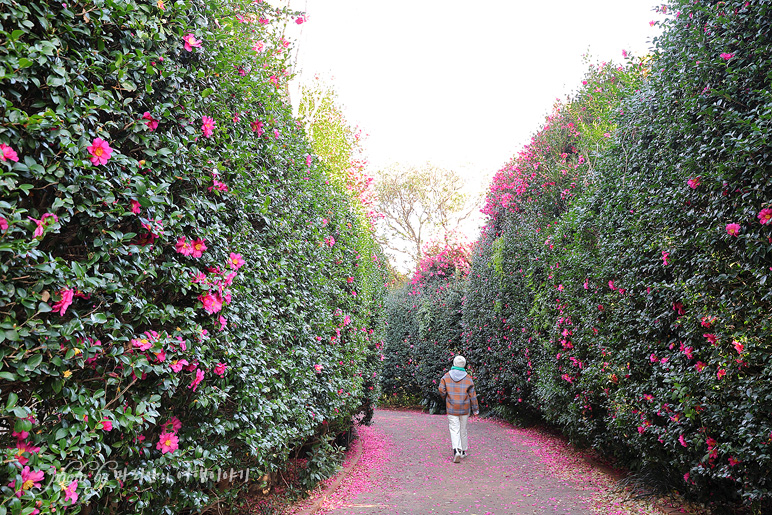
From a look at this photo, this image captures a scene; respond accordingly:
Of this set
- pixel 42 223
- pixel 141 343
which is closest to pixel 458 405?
pixel 141 343

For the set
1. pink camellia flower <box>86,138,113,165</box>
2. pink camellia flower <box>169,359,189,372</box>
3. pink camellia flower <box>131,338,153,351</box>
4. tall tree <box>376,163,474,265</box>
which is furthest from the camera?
tall tree <box>376,163,474,265</box>

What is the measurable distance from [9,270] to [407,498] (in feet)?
19.6

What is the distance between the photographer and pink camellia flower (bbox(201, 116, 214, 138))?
3494mm

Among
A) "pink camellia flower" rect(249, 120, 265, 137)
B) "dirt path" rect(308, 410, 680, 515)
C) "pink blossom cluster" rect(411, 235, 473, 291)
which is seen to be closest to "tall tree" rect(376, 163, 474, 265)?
"pink blossom cluster" rect(411, 235, 473, 291)

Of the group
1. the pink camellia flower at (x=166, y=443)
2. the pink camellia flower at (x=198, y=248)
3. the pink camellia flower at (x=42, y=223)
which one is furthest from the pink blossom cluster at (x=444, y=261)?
the pink camellia flower at (x=42, y=223)

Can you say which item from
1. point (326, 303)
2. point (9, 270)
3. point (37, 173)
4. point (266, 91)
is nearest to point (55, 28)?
point (37, 173)

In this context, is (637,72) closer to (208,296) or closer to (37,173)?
(208,296)

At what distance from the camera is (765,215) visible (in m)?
3.76

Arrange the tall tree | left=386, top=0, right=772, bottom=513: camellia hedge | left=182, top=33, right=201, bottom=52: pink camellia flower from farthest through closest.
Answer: the tall tree → left=386, top=0, right=772, bottom=513: camellia hedge → left=182, top=33, right=201, bottom=52: pink camellia flower

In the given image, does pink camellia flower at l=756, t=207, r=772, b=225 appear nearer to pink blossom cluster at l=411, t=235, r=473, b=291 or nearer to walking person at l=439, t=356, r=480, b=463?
walking person at l=439, t=356, r=480, b=463

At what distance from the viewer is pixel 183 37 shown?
319 cm

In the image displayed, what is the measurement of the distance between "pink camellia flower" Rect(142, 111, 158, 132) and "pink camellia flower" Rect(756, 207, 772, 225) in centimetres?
400

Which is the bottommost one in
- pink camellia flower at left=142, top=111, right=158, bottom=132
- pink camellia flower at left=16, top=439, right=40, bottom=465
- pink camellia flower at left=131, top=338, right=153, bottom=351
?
pink camellia flower at left=16, top=439, right=40, bottom=465

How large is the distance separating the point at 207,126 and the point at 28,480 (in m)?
2.24
